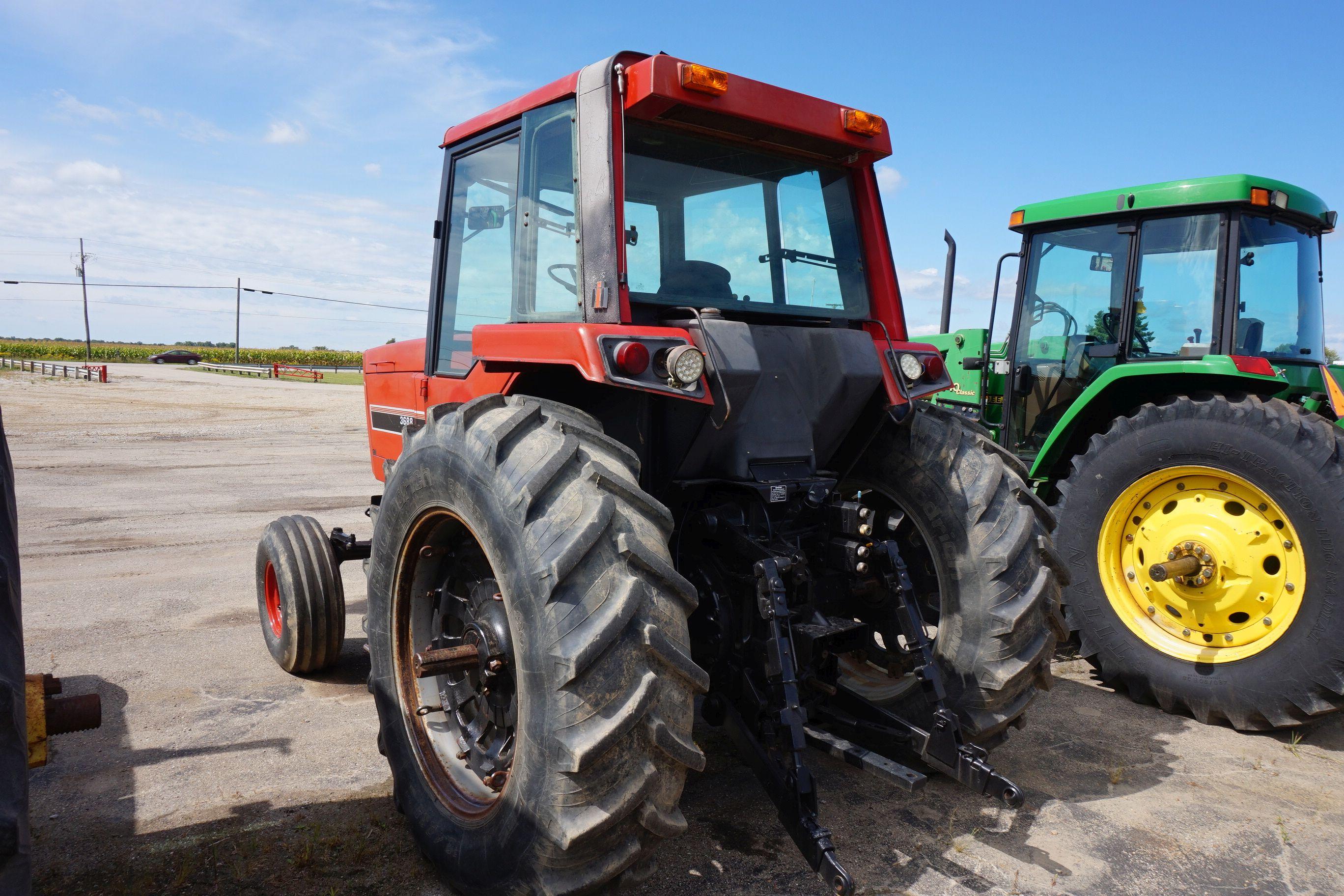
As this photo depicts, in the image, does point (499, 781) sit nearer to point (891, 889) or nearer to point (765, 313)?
point (891, 889)

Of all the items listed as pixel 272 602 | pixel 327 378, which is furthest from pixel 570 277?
pixel 327 378

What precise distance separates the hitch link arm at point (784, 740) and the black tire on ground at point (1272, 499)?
8.47 ft

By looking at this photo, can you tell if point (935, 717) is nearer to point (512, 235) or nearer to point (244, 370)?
point (512, 235)

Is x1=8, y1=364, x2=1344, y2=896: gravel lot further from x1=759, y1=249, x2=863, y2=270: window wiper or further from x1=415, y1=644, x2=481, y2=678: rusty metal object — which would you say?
x1=759, y1=249, x2=863, y2=270: window wiper

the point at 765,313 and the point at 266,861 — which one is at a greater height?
the point at 765,313

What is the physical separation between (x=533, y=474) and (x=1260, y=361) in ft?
13.8

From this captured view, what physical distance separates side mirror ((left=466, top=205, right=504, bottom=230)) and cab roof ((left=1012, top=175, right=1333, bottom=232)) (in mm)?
3772

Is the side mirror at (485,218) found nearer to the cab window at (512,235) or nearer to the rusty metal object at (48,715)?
the cab window at (512,235)

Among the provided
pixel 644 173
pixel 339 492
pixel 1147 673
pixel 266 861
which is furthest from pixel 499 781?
pixel 339 492

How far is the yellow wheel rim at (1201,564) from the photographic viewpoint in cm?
426

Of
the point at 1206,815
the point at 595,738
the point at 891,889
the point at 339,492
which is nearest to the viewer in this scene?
the point at 595,738

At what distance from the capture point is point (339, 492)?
1084 centimetres

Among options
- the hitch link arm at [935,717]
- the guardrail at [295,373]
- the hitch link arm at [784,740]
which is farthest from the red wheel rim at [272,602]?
the guardrail at [295,373]

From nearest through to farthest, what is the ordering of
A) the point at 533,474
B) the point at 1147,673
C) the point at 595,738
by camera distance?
the point at 595,738 < the point at 533,474 < the point at 1147,673
